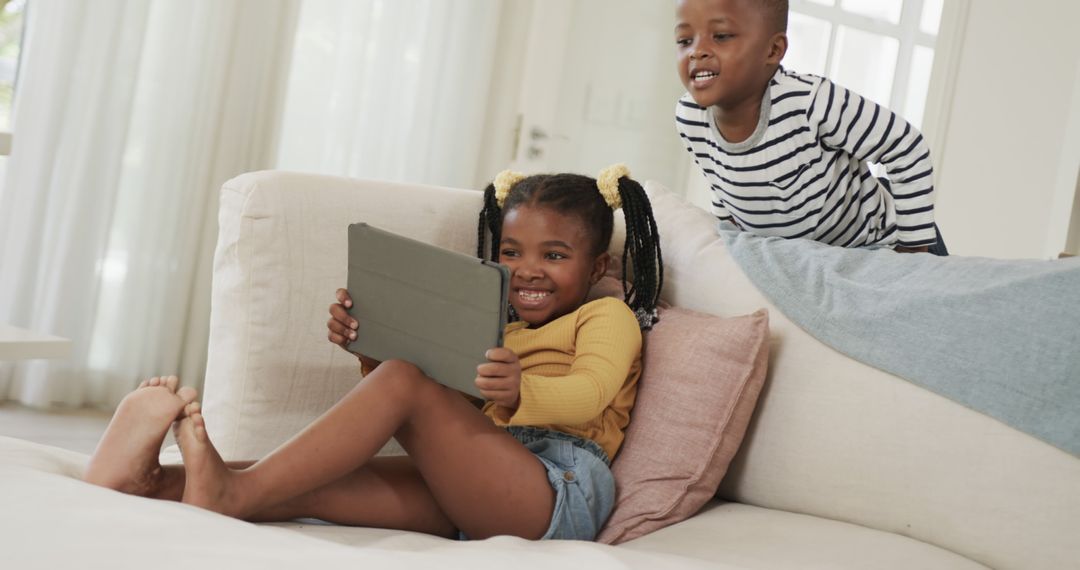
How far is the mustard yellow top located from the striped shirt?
407mm

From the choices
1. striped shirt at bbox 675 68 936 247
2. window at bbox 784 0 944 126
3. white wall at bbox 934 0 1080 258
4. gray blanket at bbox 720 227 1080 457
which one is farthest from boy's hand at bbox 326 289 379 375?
window at bbox 784 0 944 126

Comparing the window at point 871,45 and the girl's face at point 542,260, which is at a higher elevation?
the window at point 871,45

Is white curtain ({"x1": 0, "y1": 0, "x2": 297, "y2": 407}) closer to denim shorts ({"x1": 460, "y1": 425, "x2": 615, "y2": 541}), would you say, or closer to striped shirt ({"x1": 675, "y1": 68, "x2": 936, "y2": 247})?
striped shirt ({"x1": 675, "y1": 68, "x2": 936, "y2": 247})

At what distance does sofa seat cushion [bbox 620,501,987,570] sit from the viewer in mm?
1248

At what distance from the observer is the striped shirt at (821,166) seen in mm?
1734

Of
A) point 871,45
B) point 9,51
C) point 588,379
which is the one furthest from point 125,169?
point 871,45

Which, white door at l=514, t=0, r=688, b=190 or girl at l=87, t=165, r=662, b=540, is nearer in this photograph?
girl at l=87, t=165, r=662, b=540

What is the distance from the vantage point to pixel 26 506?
100 centimetres

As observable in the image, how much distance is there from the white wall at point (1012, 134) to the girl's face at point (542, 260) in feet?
7.41

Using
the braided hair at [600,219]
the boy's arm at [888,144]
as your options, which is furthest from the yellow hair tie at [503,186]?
the boy's arm at [888,144]

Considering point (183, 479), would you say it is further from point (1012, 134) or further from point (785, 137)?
point (1012, 134)

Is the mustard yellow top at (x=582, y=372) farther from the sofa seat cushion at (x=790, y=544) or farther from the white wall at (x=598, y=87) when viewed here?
the white wall at (x=598, y=87)

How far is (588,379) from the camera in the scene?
55.5 inches

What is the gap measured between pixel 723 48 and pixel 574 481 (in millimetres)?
748
